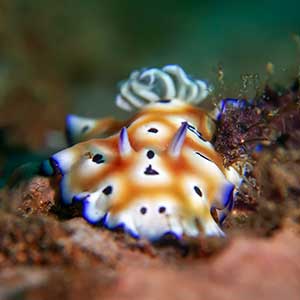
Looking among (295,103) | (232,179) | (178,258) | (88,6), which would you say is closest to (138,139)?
(232,179)

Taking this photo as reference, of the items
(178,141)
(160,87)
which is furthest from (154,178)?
(160,87)

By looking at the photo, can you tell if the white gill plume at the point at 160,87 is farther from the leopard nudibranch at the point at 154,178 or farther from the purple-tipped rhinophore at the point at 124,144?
the purple-tipped rhinophore at the point at 124,144

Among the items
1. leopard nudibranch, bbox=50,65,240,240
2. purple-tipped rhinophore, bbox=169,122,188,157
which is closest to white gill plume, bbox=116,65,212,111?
leopard nudibranch, bbox=50,65,240,240

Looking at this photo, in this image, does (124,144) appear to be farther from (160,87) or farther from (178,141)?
(160,87)

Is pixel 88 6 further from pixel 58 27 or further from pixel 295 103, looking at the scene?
pixel 295 103

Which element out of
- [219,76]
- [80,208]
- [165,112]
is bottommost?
[80,208]

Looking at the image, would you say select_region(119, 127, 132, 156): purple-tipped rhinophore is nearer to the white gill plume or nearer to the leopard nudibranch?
the leopard nudibranch

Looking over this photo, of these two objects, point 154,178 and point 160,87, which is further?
point 160,87

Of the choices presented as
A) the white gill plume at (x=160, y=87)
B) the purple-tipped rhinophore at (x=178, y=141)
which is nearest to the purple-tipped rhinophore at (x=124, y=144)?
the purple-tipped rhinophore at (x=178, y=141)

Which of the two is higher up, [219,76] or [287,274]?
[219,76]
